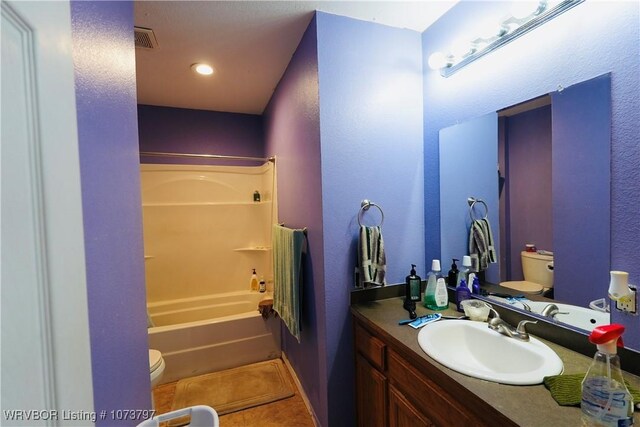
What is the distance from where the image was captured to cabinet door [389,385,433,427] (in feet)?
3.58

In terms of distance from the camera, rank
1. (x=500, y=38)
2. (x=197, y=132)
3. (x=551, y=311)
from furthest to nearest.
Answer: (x=197, y=132) < (x=500, y=38) < (x=551, y=311)

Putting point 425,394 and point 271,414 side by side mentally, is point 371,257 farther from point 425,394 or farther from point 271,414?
point 271,414

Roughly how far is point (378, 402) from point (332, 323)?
0.43 m

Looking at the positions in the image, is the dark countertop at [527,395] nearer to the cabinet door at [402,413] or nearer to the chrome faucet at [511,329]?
the chrome faucet at [511,329]

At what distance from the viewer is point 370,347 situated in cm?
143

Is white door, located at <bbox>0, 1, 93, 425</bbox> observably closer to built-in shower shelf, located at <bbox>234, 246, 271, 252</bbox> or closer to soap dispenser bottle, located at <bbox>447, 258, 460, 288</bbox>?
soap dispenser bottle, located at <bbox>447, 258, 460, 288</bbox>

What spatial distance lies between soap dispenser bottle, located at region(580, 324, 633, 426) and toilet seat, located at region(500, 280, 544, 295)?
1.75 feet

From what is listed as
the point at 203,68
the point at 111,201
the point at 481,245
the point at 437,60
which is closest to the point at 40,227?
the point at 111,201

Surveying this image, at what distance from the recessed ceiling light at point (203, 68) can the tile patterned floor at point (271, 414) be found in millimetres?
2505

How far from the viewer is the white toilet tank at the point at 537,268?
1178 mm

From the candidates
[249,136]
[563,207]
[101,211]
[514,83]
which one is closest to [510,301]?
[563,207]

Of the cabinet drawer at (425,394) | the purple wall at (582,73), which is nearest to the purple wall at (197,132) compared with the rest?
the purple wall at (582,73)

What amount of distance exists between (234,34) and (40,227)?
1712 millimetres

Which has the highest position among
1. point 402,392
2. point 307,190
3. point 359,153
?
point 359,153
